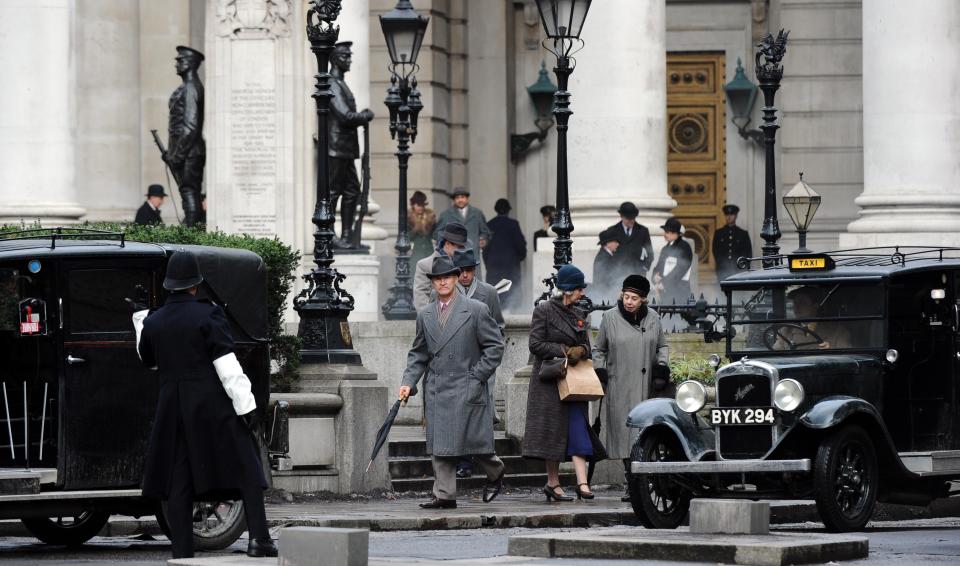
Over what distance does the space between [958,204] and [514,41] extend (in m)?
11.0

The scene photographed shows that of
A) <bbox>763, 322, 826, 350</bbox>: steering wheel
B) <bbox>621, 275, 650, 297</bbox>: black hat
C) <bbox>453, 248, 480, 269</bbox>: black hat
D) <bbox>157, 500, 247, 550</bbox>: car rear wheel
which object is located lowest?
<bbox>157, 500, 247, 550</bbox>: car rear wheel

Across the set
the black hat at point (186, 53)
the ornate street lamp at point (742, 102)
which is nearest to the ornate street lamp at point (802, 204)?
the black hat at point (186, 53)

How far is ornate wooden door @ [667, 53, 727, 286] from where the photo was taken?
36469mm

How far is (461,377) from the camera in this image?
698 inches

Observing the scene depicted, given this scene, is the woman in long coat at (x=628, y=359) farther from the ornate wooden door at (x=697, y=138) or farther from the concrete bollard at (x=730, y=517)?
the ornate wooden door at (x=697, y=138)

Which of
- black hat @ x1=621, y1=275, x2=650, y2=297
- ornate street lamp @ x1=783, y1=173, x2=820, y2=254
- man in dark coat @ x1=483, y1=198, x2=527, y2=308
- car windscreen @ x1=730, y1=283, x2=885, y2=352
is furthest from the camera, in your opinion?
man in dark coat @ x1=483, y1=198, x2=527, y2=308

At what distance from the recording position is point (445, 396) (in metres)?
17.7

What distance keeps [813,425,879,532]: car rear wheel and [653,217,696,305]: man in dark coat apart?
9.77 meters

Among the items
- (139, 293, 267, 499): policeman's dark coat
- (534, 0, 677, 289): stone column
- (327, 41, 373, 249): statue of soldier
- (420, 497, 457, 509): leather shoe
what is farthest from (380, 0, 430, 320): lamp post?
(139, 293, 267, 499): policeman's dark coat

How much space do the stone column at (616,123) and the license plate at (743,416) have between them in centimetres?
1042

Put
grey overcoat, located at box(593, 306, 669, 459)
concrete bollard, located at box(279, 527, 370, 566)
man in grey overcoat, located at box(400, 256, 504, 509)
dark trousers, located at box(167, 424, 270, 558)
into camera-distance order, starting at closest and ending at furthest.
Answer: concrete bollard, located at box(279, 527, 370, 566)
dark trousers, located at box(167, 424, 270, 558)
man in grey overcoat, located at box(400, 256, 504, 509)
grey overcoat, located at box(593, 306, 669, 459)

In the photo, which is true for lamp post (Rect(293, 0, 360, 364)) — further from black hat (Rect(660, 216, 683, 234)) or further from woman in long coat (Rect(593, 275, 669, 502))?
black hat (Rect(660, 216, 683, 234))

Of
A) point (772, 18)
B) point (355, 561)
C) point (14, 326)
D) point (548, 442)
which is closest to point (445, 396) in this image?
point (548, 442)

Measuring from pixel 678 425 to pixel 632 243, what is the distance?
9043 mm
